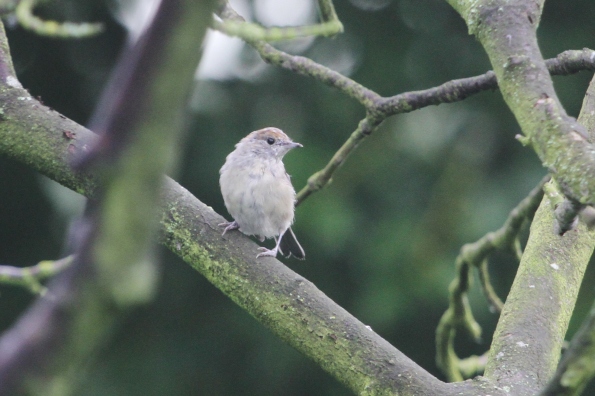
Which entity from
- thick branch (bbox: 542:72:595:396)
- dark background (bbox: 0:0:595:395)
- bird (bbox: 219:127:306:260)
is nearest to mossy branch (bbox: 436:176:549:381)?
bird (bbox: 219:127:306:260)

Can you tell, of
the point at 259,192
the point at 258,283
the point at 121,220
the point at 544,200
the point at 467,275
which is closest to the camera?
the point at 121,220

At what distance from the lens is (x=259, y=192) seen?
205 inches

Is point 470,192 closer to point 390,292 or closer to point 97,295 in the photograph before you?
point 390,292

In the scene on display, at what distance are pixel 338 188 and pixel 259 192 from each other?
1809 mm

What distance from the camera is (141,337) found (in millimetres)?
7512

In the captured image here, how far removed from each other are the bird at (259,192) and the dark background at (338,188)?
3.56 ft

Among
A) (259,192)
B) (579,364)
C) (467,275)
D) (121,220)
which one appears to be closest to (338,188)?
(259,192)

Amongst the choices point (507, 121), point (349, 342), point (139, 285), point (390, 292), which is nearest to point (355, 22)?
point (507, 121)

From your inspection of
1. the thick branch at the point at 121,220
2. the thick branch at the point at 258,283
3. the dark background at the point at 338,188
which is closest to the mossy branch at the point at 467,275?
Answer: the thick branch at the point at 258,283

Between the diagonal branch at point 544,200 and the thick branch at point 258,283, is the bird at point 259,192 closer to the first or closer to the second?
the thick branch at point 258,283

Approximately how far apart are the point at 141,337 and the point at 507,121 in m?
4.27

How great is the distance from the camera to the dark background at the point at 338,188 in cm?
673

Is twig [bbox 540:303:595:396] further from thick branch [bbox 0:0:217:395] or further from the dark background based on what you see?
the dark background

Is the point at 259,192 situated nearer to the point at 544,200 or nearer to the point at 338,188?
the point at 338,188
